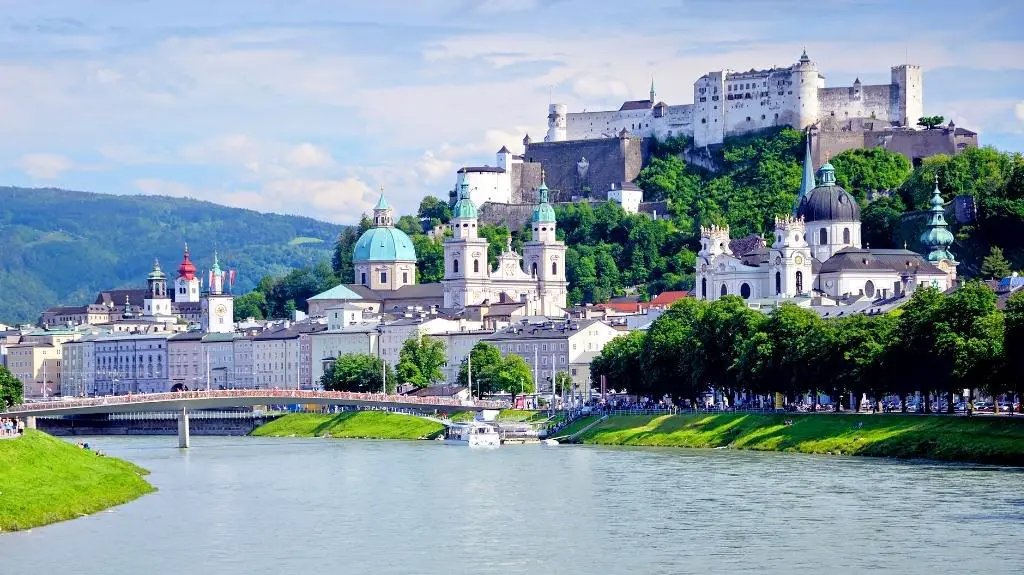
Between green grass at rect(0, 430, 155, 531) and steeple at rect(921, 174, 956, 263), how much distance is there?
6823cm

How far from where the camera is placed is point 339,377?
126 metres

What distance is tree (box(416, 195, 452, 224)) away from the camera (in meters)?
174

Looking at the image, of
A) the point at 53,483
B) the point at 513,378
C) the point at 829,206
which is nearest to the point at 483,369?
the point at 513,378

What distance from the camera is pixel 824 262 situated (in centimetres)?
12675

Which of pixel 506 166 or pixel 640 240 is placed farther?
pixel 506 166

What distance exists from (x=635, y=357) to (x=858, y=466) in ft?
105

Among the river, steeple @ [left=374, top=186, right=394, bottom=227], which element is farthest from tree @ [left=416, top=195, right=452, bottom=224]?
the river

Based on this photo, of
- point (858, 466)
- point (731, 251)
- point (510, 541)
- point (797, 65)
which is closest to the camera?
point (510, 541)

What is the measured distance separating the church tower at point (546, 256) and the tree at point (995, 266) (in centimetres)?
3925

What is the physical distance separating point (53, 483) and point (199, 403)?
3612 centimetres

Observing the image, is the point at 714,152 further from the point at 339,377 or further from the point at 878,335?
the point at 878,335

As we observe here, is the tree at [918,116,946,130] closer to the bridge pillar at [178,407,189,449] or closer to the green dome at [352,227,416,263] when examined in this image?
the green dome at [352,227,416,263]

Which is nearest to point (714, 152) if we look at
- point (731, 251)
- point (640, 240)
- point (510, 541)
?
point (640, 240)

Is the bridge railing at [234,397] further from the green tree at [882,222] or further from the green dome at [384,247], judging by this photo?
the green dome at [384,247]
